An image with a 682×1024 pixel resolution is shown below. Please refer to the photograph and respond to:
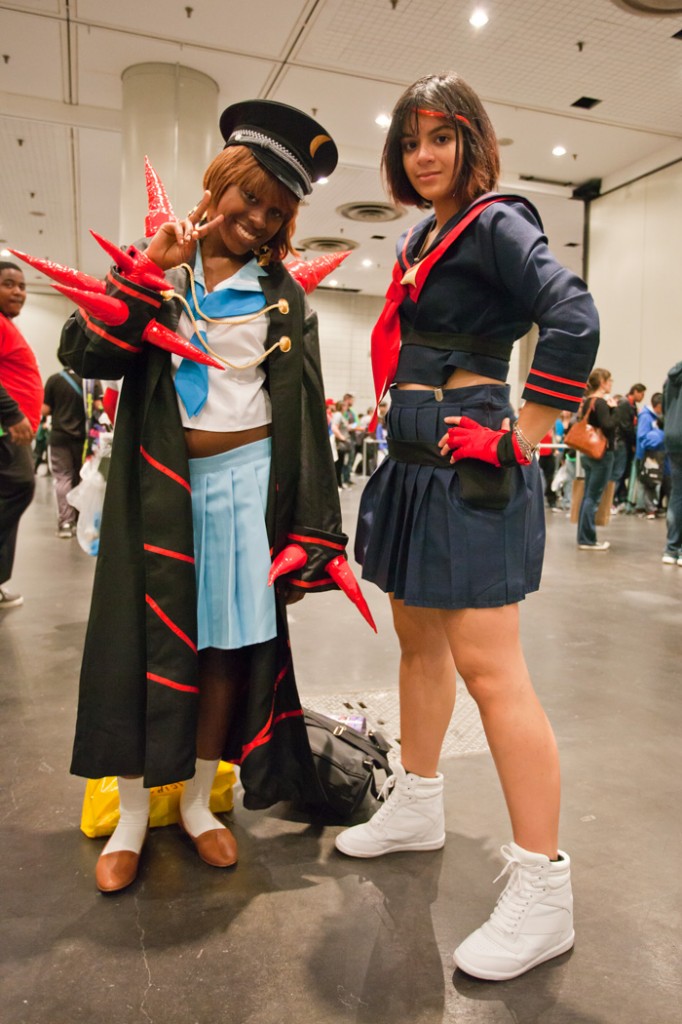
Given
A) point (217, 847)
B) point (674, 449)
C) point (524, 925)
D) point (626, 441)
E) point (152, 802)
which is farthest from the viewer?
point (626, 441)

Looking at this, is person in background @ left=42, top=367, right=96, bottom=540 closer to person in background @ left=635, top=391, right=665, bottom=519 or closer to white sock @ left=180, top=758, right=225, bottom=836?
white sock @ left=180, top=758, right=225, bottom=836

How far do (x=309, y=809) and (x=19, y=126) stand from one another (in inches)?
359

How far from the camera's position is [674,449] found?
562 centimetres

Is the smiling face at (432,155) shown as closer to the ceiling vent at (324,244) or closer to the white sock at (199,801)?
the white sock at (199,801)

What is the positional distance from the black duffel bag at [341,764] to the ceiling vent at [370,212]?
1025cm

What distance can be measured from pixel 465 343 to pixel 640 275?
9.42m

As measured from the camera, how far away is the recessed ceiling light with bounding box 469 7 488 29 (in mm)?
6031

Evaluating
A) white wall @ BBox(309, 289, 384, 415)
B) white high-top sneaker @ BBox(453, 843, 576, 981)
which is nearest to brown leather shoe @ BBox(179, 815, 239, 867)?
white high-top sneaker @ BBox(453, 843, 576, 981)

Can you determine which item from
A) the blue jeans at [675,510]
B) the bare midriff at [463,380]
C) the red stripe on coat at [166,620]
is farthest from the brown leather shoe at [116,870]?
the blue jeans at [675,510]

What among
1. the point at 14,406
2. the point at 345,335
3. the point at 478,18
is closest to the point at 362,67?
the point at 478,18

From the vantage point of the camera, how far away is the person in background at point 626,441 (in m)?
7.88

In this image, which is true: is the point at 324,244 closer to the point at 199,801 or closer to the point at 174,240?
the point at 174,240

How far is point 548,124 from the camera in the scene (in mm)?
8234

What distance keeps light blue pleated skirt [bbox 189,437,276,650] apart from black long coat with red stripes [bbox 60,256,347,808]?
0.05 m
